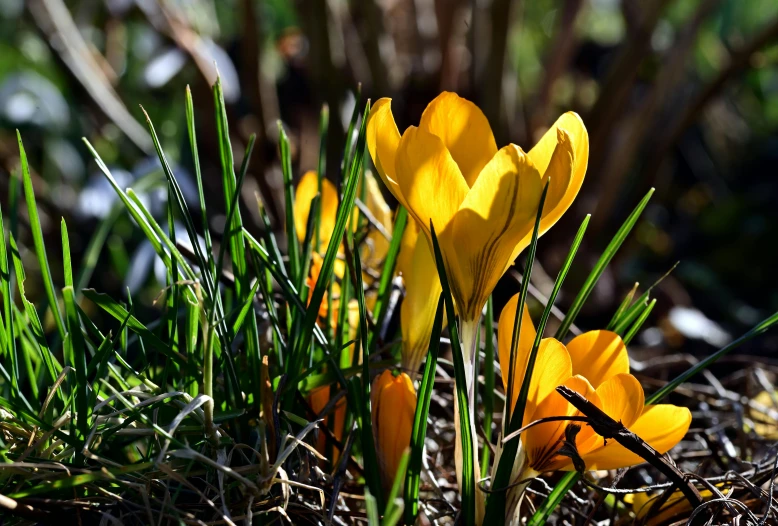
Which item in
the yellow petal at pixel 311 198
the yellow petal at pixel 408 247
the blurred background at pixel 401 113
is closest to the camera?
the yellow petal at pixel 408 247

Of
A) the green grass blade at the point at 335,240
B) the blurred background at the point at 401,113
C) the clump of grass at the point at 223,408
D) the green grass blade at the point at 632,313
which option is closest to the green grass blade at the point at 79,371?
the clump of grass at the point at 223,408

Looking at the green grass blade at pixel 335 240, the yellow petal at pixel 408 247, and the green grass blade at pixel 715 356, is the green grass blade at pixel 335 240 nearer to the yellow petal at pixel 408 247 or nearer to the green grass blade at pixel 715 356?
the yellow petal at pixel 408 247

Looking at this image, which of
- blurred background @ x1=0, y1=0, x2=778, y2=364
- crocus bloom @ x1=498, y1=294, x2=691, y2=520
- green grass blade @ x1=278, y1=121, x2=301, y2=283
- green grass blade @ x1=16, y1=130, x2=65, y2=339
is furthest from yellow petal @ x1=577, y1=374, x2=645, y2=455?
blurred background @ x1=0, y1=0, x2=778, y2=364

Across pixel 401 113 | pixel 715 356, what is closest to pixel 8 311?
pixel 715 356

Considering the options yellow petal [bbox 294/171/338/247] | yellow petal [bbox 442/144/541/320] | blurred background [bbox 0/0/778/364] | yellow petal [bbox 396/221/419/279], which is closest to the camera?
yellow petal [bbox 442/144/541/320]

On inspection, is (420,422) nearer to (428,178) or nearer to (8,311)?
(428,178)

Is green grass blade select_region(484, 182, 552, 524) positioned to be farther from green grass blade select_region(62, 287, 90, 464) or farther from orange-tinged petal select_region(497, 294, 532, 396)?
green grass blade select_region(62, 287, 90, 464)

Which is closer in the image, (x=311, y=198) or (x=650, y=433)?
(x=650, y=433)
